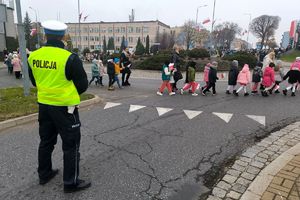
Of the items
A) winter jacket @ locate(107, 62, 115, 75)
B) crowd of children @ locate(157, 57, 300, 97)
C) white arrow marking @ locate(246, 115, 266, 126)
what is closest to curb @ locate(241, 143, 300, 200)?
white arrow marking @ locate(246, 115, 266, 126)

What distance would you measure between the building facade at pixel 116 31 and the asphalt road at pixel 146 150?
95.6 meters

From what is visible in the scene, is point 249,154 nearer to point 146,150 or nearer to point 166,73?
point 146,150

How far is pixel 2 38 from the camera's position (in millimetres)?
37156

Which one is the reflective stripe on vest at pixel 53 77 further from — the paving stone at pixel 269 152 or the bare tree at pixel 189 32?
the bare tree at pixel 189 32

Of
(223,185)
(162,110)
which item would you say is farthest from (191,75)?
(223,185)

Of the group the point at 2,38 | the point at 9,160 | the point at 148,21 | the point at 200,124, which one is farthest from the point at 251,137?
the point at 148,21

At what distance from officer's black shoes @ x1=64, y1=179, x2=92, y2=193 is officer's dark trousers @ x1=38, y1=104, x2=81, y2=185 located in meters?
0.06

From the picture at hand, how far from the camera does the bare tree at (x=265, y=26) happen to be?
71062 mm

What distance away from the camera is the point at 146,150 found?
4816mm

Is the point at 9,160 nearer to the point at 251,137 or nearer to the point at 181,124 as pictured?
the point at 181,124

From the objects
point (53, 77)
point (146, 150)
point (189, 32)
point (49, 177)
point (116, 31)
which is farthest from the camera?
point (116, 31)

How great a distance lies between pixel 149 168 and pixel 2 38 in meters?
40.3

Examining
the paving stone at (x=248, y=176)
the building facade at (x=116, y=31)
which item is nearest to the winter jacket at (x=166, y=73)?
the paving stone at (x=248, y=176)

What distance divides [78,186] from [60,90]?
1.30m
